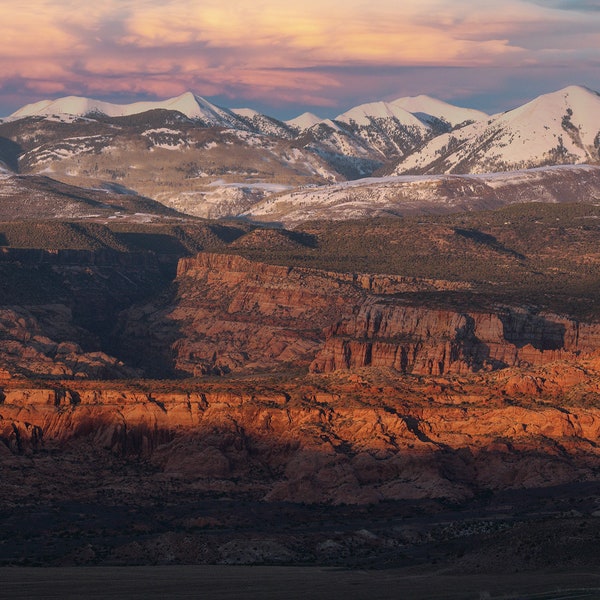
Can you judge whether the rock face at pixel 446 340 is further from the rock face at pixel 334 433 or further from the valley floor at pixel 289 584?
the valley floor at pixel 289 584

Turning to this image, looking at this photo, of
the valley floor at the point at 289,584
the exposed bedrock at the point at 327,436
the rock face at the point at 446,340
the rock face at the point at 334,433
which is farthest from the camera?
the rock face at the point at 446,340

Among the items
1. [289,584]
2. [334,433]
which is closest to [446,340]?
[334,433]

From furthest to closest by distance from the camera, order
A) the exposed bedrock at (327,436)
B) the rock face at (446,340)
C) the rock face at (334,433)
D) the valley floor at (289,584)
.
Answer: the rock face at (446,340)
the rock face at (334,433)
the exposed bedrock at (327,436)
the valley floor at (289,584)

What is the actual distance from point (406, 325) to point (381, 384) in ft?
116

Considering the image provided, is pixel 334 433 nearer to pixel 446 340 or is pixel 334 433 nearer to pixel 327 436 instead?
pixel 327 436

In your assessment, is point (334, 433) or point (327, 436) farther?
point (334, 433)

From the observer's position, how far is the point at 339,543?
92.9m

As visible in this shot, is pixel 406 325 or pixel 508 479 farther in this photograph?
pixel 406 325

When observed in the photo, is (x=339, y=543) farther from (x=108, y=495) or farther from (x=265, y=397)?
(x=265, y=397)

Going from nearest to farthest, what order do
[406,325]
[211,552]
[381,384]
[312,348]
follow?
[211,552] → [381,384] → [406,325] → [312,348]

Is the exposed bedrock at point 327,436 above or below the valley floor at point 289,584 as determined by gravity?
below

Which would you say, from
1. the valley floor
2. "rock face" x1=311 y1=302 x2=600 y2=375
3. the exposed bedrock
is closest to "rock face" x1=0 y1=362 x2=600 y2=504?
the exposed bedrock

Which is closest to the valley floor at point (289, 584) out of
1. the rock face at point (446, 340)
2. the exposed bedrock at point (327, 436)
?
the exposed bedrock at point (327, 436)

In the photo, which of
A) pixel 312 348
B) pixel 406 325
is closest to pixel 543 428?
pixel 406 325
